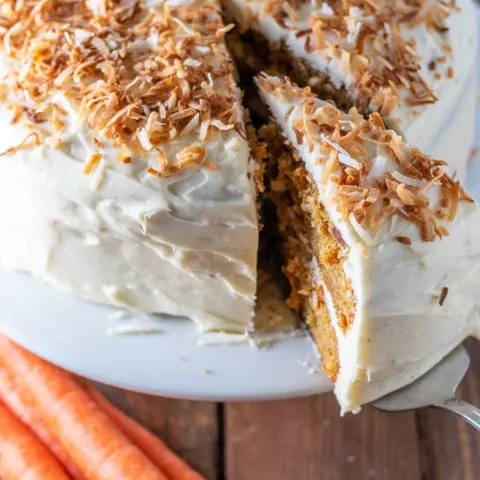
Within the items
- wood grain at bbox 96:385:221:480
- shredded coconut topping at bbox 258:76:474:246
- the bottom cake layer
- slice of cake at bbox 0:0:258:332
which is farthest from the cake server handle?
wood grain at bbox 96:385:221:480

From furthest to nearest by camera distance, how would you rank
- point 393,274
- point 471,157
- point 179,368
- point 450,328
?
point 471,157 < point 179,368 < point 450,328 < point 393,274

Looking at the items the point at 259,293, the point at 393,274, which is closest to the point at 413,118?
the point at 393,274

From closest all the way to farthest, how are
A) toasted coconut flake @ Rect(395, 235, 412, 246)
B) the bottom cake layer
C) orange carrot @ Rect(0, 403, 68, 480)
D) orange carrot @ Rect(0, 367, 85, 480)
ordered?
toasted coconut flake @ Rect(395, 235, 412, 246) → the bottom cake layer → orange carrot @ Rect(0, 403, 68, 480) → orange carrot @ Rect(0, 367, 85, 480)

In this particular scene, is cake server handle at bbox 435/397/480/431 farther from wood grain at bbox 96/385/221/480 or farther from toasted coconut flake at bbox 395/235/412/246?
wood grain at bbox 96/385/221/480

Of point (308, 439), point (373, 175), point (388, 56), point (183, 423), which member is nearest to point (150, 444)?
point (183, 423)

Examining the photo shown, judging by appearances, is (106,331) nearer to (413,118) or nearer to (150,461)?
(150,461)

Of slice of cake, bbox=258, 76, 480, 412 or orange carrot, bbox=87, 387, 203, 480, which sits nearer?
slice of cake, bbox=258, 76, 480, 412
